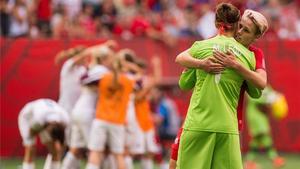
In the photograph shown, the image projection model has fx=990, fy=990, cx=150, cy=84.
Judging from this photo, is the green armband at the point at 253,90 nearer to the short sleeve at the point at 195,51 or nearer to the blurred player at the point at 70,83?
the short sleeve at the point at 195,51

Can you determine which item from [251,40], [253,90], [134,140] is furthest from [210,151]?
[134,140]

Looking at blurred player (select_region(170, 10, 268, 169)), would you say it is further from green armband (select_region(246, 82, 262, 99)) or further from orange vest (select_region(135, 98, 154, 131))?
orange vest (select_region(135, 98, 154, 131))

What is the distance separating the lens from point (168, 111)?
20.9 meters

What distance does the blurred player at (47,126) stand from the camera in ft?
46.8

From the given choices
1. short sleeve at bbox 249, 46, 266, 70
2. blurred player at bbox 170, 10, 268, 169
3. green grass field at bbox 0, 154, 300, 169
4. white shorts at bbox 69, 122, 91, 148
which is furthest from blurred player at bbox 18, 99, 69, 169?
short sleeve at bbox 249, 46, 266, 70

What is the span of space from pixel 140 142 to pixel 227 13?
801 centimetres

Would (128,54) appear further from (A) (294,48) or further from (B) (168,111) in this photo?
(A) (294,48)

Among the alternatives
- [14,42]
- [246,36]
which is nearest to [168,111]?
[14,42]

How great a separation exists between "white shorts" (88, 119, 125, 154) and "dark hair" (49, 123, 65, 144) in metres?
0.92

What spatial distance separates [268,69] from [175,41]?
228cm

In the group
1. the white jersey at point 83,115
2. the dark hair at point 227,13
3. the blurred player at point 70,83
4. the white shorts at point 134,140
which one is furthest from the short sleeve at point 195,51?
the white shorts at point 134,140

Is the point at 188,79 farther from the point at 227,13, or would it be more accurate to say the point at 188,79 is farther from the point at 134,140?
the point at 134,140

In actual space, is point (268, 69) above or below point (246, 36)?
below

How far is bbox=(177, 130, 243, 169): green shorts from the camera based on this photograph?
30.8 ft
